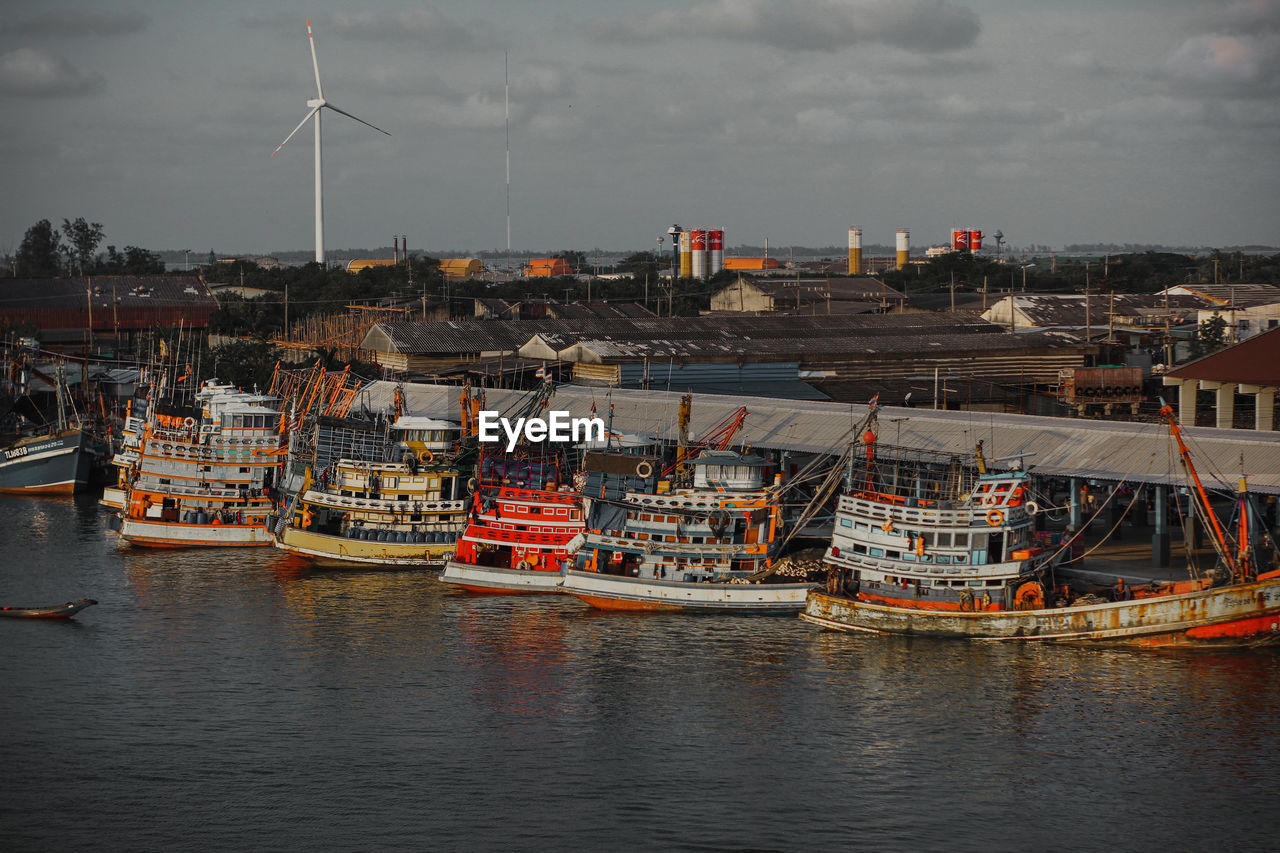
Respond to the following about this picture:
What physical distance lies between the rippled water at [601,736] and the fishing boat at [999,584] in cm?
92

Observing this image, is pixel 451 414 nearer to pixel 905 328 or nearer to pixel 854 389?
pixel 854 389

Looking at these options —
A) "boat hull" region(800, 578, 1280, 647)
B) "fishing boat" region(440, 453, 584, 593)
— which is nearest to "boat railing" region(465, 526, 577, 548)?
"fishing boat" region(440, 453, 584, 593)

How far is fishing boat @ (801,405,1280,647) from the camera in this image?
45719 millimetres

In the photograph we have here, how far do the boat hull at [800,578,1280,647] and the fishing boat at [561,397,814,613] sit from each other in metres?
3.57

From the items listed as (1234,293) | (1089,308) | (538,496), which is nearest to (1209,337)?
(1089,308)

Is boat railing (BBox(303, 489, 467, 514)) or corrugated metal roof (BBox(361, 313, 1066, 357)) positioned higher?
corrugated metal roof (BBox(361, 313, 1066, 357))

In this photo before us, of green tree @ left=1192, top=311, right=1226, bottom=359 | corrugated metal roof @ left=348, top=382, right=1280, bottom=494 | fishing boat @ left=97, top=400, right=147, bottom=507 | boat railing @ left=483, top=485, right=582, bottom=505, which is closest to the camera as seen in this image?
corrugated metal roof @ left=348, top=382, right=1280, bottom=494

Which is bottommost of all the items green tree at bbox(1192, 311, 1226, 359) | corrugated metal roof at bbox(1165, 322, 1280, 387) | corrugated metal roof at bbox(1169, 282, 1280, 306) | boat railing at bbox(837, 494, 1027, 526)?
boat railing at bbox(837, 494, 1027, 526)

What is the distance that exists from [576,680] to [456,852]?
12.3 meters

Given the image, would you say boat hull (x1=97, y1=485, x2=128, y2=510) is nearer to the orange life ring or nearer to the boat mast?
the orange life ring

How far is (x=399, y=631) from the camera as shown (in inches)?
1984

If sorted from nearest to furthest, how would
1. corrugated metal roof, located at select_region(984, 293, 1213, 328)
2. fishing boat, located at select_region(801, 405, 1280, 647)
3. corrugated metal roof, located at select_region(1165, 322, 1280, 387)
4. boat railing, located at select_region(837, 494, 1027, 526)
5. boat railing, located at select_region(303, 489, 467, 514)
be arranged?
fishing boat, located at select_region(801, 405, 1280, 647)
boat railing, located at select_region(837, 494, 1027, 526)
boat railing, located at select_region(303, 489, 467, 514)
corrugated metal roof, located at select_region(1165, 322, 1280, 387)
corrugated metal roof, located at select_region(984, 293, 1213, 328)

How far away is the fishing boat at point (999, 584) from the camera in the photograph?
45.7 meters

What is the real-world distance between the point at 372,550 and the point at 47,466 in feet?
103
